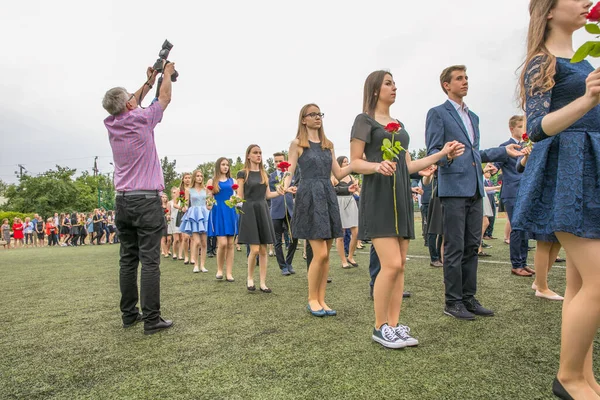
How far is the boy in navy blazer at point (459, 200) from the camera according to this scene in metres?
3.86

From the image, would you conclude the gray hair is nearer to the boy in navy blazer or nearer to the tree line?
the boy in navy blazer

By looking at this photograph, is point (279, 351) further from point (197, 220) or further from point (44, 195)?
point (44, 195)

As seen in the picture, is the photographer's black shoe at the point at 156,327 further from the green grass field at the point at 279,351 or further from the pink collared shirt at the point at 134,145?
the pink collared shirt at the point at 134,145

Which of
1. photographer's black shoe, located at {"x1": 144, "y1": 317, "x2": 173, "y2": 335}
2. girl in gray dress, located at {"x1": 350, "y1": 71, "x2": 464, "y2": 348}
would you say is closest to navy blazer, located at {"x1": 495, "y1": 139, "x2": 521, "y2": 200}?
girl in gray dress, located at {"x1": 350, "y1": 71, "x2": 464, "y2": 348}

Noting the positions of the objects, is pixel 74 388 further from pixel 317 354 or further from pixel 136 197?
pixel 136 197

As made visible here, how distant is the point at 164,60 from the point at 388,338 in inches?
126

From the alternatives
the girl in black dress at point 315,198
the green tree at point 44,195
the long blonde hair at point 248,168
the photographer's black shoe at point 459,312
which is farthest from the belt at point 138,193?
the green tree at point 44,195

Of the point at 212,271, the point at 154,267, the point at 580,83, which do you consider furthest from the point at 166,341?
the point at 212,271

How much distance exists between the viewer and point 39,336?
371 cm

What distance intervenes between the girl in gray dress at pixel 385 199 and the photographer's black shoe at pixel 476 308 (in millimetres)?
1016

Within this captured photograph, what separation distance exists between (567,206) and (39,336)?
4269 mm

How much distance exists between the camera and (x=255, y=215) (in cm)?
603

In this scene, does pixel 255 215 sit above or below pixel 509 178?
below

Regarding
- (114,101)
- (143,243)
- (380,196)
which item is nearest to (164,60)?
(114,101)
